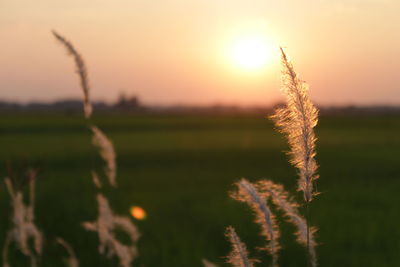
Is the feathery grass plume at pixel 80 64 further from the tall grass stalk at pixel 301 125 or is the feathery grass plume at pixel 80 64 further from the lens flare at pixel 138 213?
the lens flare at pixel 138 213

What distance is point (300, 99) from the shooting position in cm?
111

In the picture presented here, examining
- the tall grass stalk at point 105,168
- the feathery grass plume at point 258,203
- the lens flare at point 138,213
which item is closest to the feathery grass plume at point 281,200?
the feathery grass plume at point 258,203

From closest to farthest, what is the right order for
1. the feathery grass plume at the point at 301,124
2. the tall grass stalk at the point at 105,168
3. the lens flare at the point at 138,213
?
1. the feathery grass plume at the point at 301,124
2. the tall grass stalk at the point at 105,168
3. the lens flare at the point at 138,213

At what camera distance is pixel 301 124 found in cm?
112

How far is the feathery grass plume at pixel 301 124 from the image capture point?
1.10 meters

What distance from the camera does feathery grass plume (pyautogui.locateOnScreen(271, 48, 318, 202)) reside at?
3.62ft

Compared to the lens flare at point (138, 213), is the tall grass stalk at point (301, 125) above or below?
above

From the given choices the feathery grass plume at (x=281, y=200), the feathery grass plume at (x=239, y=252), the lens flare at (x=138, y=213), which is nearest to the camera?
the feathery grass plume at (x=239, y=252)

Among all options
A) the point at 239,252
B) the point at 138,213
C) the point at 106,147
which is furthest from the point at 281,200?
the point at 138,213

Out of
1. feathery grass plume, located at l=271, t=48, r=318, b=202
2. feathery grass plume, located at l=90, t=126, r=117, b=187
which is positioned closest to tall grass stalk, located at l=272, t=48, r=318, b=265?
feathery grass plume, located at l=271, t=48, r=318, b=202

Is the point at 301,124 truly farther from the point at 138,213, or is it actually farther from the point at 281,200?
the point at 138,213

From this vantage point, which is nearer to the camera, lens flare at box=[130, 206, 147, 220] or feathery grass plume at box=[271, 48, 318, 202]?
feathery grass plume at box=[271, 48, 318, 202]

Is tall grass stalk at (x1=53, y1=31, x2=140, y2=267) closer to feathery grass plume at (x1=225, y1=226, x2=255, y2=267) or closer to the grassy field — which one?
the grassy field

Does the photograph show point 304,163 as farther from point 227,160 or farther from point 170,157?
point 170,157
